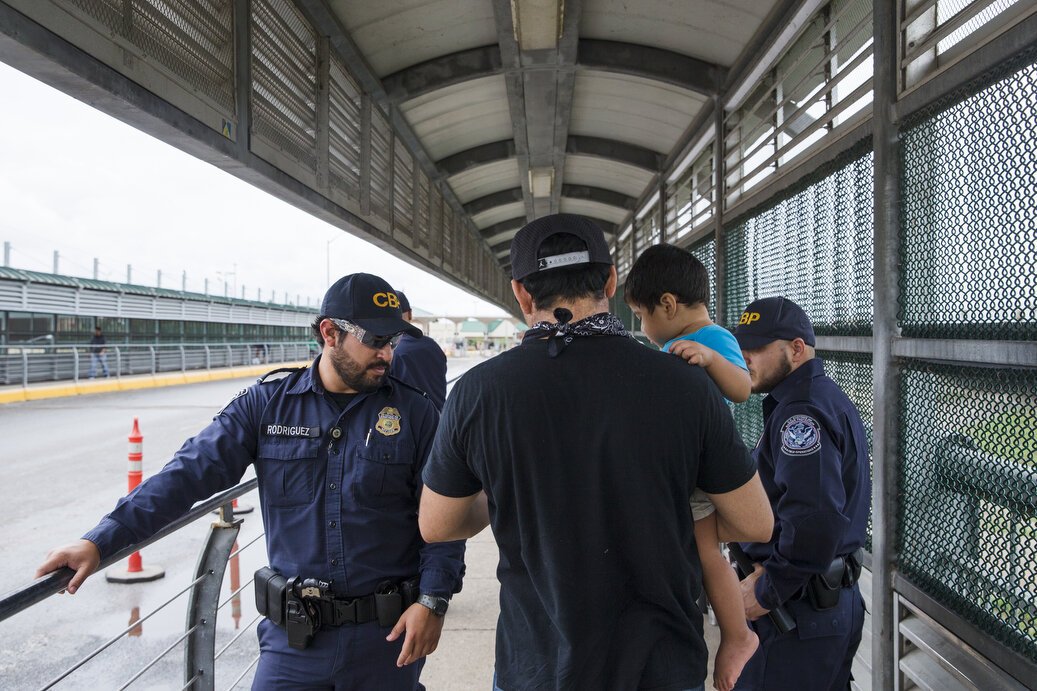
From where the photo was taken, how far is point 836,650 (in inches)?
88.4

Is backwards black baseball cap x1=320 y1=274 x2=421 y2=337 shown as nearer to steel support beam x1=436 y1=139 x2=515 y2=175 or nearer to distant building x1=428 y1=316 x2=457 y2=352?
steel support beam x1=436 y1=139 x2=515 y2=175

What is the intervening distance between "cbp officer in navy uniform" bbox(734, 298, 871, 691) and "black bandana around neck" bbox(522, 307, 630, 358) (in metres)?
0.99

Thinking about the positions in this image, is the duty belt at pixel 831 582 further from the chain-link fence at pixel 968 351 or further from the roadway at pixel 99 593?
the roadway at pixel 99 593

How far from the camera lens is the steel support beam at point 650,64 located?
4.50 meters

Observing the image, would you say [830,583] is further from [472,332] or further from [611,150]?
[472,332]

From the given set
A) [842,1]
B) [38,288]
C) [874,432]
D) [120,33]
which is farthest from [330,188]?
[38,288]

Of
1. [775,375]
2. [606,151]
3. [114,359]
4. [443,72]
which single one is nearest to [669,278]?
[775,375]

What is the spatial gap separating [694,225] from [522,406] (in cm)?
467

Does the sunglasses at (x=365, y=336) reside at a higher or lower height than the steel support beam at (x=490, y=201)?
lower

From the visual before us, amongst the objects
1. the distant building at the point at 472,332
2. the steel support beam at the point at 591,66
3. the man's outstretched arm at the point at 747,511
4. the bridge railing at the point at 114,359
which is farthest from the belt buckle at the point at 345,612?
the distant building at the point at 472,332

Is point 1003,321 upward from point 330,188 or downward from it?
downward

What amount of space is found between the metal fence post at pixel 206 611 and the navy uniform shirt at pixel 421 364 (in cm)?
193

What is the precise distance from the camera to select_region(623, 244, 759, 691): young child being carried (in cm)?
162

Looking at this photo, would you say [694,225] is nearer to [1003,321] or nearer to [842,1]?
[842,1]
